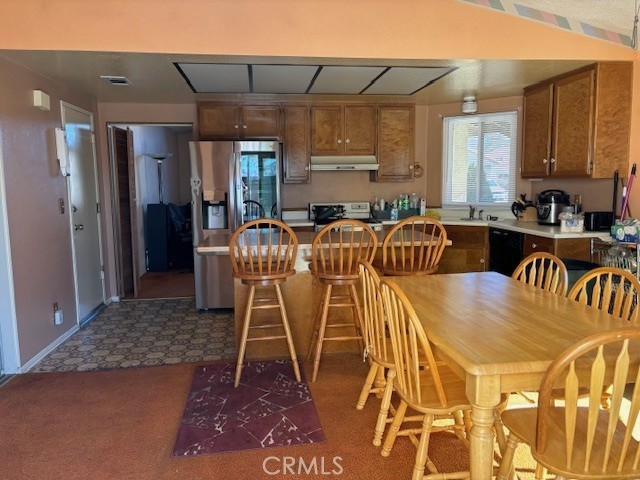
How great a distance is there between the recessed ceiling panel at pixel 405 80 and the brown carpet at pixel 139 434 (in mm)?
2352

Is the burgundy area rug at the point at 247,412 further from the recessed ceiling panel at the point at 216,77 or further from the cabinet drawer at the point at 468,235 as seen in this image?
the cabinet drawer at the point at 468,235

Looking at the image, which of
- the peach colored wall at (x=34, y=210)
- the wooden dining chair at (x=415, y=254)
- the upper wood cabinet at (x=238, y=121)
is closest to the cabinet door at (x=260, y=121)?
the upper wood cabinet at (x=238, y=121)

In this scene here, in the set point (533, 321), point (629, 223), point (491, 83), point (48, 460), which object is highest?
point (491, 83)

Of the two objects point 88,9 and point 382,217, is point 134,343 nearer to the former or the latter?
point 88,9

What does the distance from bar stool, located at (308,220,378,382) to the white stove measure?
1600 mm

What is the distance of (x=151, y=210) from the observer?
679 cm

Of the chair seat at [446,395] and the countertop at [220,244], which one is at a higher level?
the countertop at [220,244]

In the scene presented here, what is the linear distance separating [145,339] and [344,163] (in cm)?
268

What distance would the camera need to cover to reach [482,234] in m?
4.69

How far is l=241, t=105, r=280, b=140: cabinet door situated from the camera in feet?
16.0

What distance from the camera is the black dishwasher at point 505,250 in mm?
4160

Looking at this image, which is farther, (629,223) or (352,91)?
(352,91)

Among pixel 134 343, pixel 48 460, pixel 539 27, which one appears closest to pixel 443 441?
pixel 48 460

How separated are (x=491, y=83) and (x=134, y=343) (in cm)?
381
